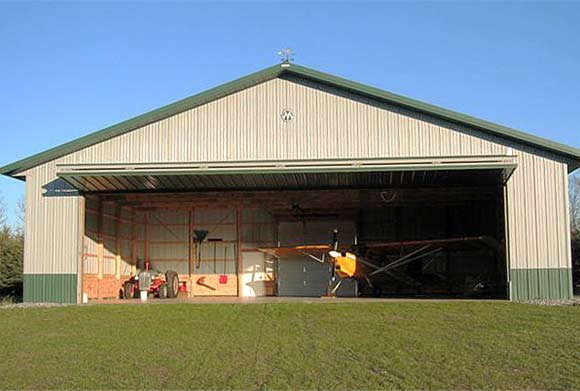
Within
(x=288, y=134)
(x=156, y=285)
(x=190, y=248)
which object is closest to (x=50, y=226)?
(x=156, y=285)

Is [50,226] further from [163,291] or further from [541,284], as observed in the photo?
[541,284]

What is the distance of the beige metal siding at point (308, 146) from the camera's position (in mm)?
22547

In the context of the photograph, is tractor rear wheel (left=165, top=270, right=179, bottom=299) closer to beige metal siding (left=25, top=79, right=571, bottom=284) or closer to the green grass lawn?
beige metal siding (left=25, top=79, right=571, bottom=284)

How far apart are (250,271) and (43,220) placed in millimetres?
10394

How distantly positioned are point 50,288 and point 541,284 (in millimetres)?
16501

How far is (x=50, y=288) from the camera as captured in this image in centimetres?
2375

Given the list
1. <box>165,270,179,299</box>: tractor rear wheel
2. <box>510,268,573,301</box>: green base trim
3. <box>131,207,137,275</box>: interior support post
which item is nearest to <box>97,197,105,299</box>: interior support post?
<box>165,270,179,299</box>: tractor rear wheel

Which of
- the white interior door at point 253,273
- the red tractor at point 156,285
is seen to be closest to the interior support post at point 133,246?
the red tractor at point 156,285

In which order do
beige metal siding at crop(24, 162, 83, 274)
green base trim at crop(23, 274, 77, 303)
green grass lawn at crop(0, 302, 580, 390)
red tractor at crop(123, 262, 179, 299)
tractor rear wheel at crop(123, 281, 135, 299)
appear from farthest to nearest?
tractor rear wheel at crop(123, 281, 135, 299) < red tractor at crop(123, 262, 179, 299) < beige metal siding at crop(24, 162, 83, 274) < green base trim at crop(23, 274, 77, 303) < green grass lawn at crop(0, 302, 580, 390)

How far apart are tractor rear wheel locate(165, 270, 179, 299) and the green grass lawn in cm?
784

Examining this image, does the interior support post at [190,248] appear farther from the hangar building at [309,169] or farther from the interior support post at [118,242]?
the hangar building at [309,169]

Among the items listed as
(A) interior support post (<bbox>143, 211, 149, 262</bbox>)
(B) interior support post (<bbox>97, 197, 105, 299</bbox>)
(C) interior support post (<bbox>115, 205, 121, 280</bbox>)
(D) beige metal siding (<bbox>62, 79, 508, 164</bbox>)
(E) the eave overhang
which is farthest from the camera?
(A) interior support post (<bbox>143, 211, 149, 262</bbox>)

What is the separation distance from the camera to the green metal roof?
888 inches

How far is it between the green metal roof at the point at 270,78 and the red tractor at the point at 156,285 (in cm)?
664
